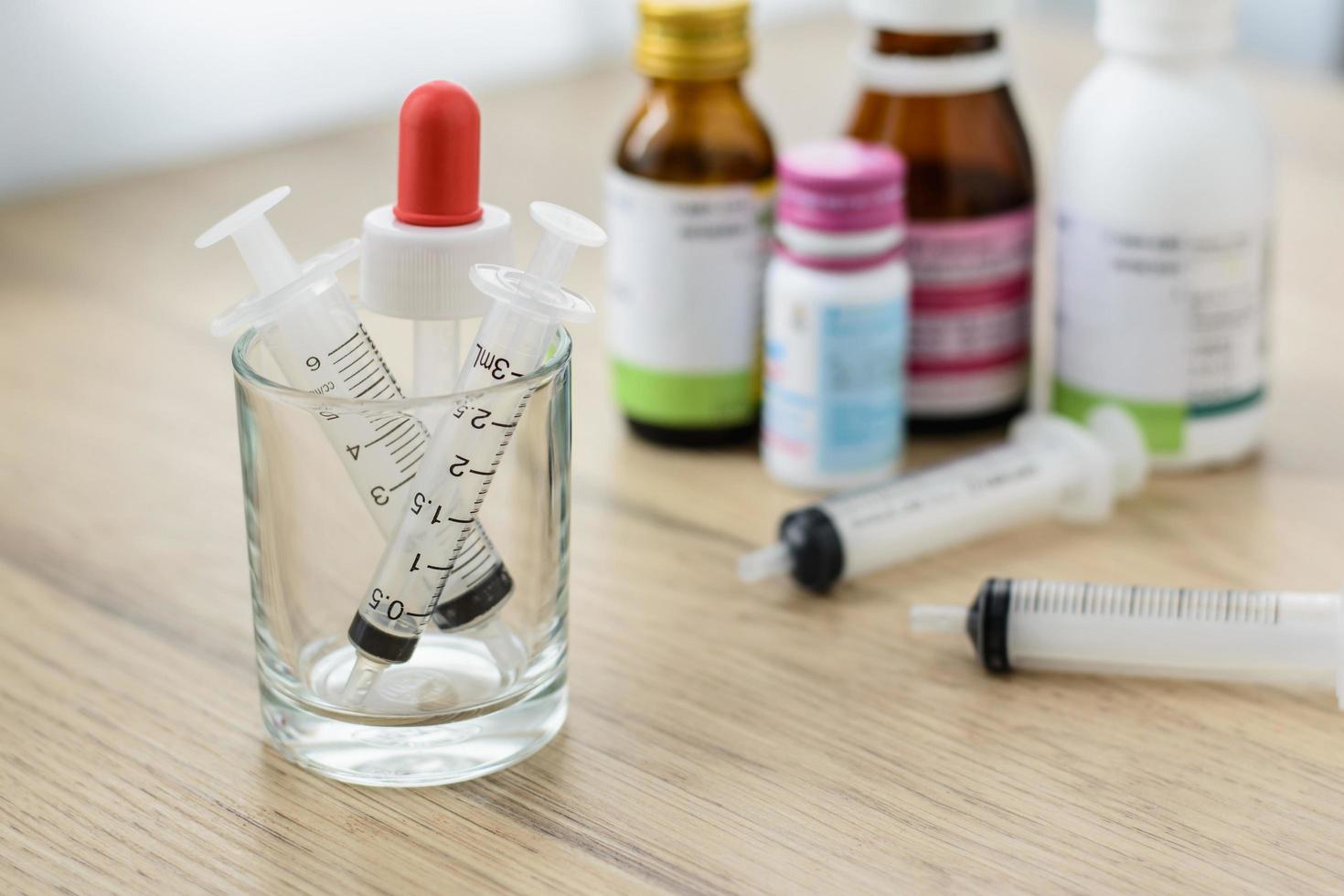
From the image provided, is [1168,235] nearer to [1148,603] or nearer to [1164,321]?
[1164,321]

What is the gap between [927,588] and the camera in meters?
0.65

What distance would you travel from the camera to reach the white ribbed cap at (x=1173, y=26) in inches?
26.7

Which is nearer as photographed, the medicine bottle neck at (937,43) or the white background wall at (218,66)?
the medicine bottle neck at (937,43)

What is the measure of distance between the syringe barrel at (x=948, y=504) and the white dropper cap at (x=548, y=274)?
0.21 metres

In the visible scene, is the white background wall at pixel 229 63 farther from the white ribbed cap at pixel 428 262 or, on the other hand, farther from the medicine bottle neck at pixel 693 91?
the white ribbed cap at pixel 428 262

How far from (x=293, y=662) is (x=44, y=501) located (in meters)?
0.25

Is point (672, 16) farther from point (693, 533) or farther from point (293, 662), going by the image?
point (293, 662)

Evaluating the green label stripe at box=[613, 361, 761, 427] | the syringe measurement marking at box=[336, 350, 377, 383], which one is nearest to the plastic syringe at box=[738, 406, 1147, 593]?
the green label stripe at box=[613, 361, 761, 427]

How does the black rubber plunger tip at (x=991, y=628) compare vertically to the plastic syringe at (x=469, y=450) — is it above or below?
below

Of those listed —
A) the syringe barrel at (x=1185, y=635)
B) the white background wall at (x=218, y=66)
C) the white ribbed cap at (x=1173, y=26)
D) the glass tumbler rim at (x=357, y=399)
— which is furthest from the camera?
the white background wall at (x=218, y=66)

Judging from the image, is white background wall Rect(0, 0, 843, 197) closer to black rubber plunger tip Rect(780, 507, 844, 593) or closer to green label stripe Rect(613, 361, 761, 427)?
green label stripe Rect(613, 361, 761, 427)

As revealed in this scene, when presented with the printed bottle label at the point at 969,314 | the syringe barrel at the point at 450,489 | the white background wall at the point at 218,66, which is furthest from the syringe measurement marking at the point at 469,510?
the white background wall at the point at 218,66

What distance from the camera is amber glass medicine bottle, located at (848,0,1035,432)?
2.44 ft

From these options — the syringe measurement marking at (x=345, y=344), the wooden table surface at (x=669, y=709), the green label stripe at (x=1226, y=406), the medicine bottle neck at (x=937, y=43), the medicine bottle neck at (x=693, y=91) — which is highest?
the medicine bottle neck at (x=937, y=43)
